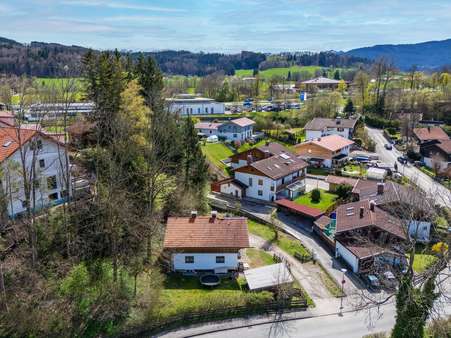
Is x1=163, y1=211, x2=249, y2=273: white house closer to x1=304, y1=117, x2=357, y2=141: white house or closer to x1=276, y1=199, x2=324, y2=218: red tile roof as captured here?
x1=276, y1=199, x2=324, y2=218: red tile roof

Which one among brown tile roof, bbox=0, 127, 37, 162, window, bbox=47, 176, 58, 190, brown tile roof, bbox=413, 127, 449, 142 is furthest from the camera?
brown tile roof, bbox=413, 127, 449, 142

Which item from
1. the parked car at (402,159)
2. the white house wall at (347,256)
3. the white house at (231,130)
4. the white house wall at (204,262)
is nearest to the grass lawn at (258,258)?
the white house wall at (204,262)

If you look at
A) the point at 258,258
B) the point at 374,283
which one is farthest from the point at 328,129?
the point at 374,283

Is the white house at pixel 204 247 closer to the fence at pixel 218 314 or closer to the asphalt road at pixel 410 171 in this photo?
the fence at pixel 218 314

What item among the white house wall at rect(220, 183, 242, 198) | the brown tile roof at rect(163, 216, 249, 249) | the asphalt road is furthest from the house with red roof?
the brown tile roof at rect(163, 216, 249, 249)

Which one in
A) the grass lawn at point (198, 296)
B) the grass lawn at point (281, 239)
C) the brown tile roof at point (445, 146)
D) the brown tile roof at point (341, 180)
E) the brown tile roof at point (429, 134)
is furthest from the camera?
the brown tile roof at point (429, 134)

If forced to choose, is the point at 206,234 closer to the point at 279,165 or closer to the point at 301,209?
the point at 301,209
